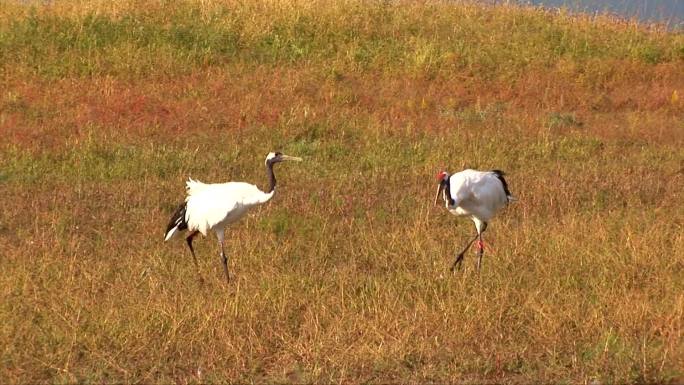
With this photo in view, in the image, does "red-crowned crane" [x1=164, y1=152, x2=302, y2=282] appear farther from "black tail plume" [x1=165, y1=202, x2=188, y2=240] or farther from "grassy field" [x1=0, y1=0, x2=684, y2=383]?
"grassy field" [x1=0, y1=0, x2=684, y2=383]

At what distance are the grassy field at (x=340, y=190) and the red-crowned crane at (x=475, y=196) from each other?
292mm

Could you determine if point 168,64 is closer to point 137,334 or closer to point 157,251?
point 157,251

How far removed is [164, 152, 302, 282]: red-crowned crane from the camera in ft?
26.2

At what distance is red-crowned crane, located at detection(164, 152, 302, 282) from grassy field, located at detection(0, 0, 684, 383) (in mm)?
252

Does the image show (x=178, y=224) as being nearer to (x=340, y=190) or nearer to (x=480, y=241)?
(x=480, y=241)

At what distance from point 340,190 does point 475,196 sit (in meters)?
2.34

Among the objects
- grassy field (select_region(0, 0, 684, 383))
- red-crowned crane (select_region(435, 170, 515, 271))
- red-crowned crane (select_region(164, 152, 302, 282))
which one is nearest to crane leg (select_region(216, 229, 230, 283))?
red-crowned crane (select_region(164, 152, 302, 282))

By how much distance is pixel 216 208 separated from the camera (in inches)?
315

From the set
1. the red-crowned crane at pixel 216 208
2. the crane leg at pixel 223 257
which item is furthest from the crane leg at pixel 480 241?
the crane leg at pixel 223 257

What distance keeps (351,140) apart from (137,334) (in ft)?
24.4

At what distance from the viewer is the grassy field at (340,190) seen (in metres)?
5.64

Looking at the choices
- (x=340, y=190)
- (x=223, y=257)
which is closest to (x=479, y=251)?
(x=223, y=257)

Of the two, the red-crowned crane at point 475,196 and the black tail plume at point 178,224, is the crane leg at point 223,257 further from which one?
the red-crowned crane at point 475,196

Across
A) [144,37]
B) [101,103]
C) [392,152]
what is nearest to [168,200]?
[392,152]
